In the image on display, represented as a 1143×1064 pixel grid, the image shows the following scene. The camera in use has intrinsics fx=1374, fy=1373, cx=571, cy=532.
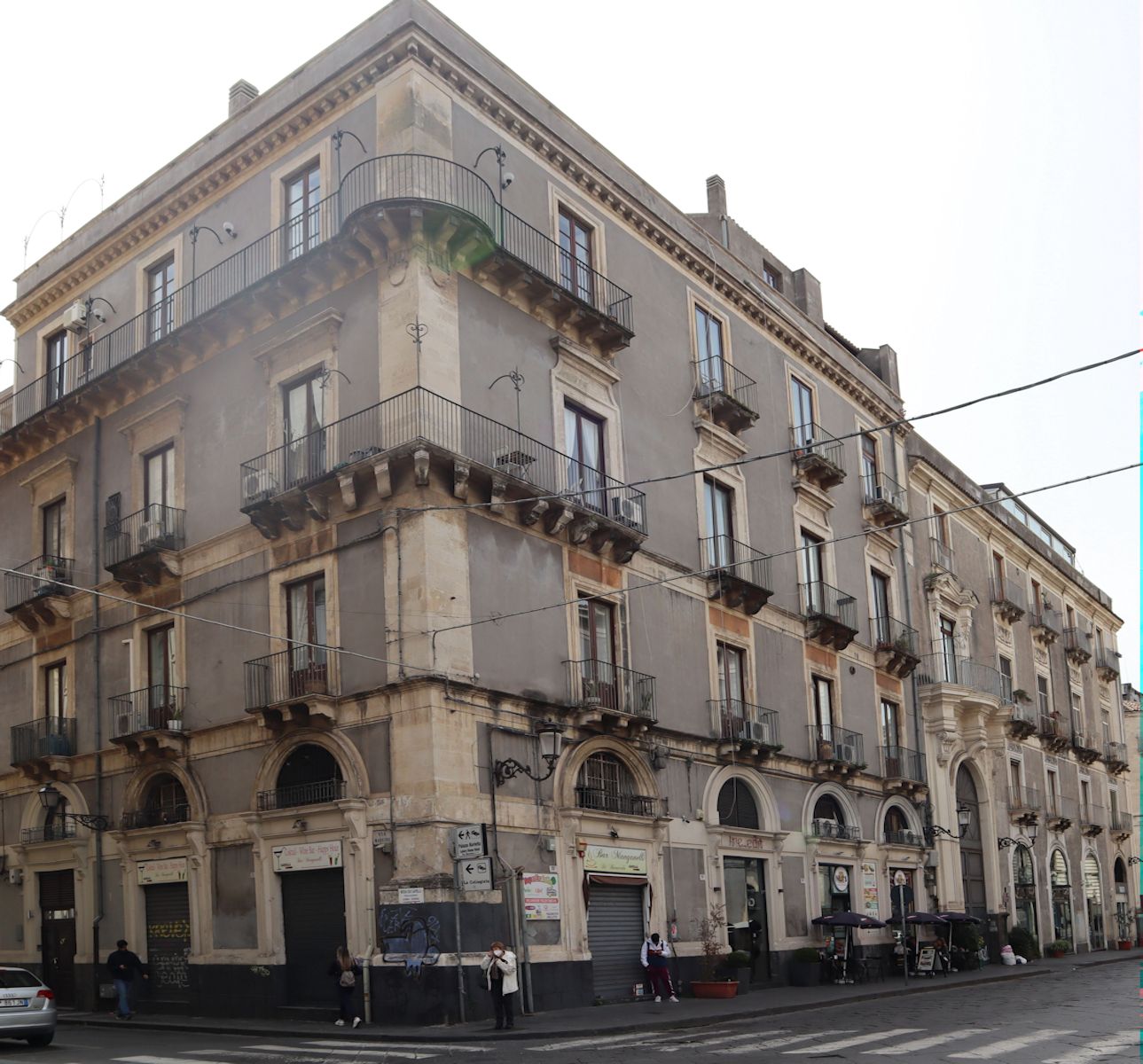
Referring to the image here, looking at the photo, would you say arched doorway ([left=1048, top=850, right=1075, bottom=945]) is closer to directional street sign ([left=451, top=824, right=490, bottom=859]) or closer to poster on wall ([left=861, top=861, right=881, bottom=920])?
poster on wall ([left=861, top=861, right=881, bottom=920])

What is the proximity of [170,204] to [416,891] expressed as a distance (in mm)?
17076

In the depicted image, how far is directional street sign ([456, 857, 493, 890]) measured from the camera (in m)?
21.8

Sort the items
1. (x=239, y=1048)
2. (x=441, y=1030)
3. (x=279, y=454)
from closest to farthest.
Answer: (x=239, y=1048), (x=441, y=1030), (x=279, y=454)

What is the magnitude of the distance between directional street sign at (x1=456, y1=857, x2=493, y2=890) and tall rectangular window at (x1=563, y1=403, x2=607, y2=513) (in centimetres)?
826

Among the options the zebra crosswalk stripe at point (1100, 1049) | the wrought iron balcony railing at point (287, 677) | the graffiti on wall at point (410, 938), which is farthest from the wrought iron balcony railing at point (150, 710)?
the zebra crosswalk stripe at point (1100, 1049)

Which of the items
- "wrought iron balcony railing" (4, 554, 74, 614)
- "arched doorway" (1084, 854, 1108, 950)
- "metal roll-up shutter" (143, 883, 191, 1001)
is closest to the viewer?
"metal roll-up shutter" (143, 883, 191, 1001)

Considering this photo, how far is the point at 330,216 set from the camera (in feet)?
88.4

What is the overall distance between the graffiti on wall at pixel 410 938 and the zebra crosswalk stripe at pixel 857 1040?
22.9ft

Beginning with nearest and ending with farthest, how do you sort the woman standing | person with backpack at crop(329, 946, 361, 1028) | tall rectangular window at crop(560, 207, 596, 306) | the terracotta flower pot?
the woman standing → person with backpack at crop(329, 946, 361, 1028) → the terracotta flower pot → tall rectangular window at crop(560, 207, 596, 306)

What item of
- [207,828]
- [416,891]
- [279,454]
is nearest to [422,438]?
[279,454]

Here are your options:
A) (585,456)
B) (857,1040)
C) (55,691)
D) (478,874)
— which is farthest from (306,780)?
(857,1040)

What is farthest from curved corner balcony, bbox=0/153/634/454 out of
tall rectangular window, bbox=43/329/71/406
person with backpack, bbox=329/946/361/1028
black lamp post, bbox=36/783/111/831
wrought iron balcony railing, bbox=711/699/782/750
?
person with backpack, bbox=329/946/361/1028

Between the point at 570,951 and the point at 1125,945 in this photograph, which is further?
the point at 1125,945

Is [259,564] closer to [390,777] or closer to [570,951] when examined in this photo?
[390,777]
